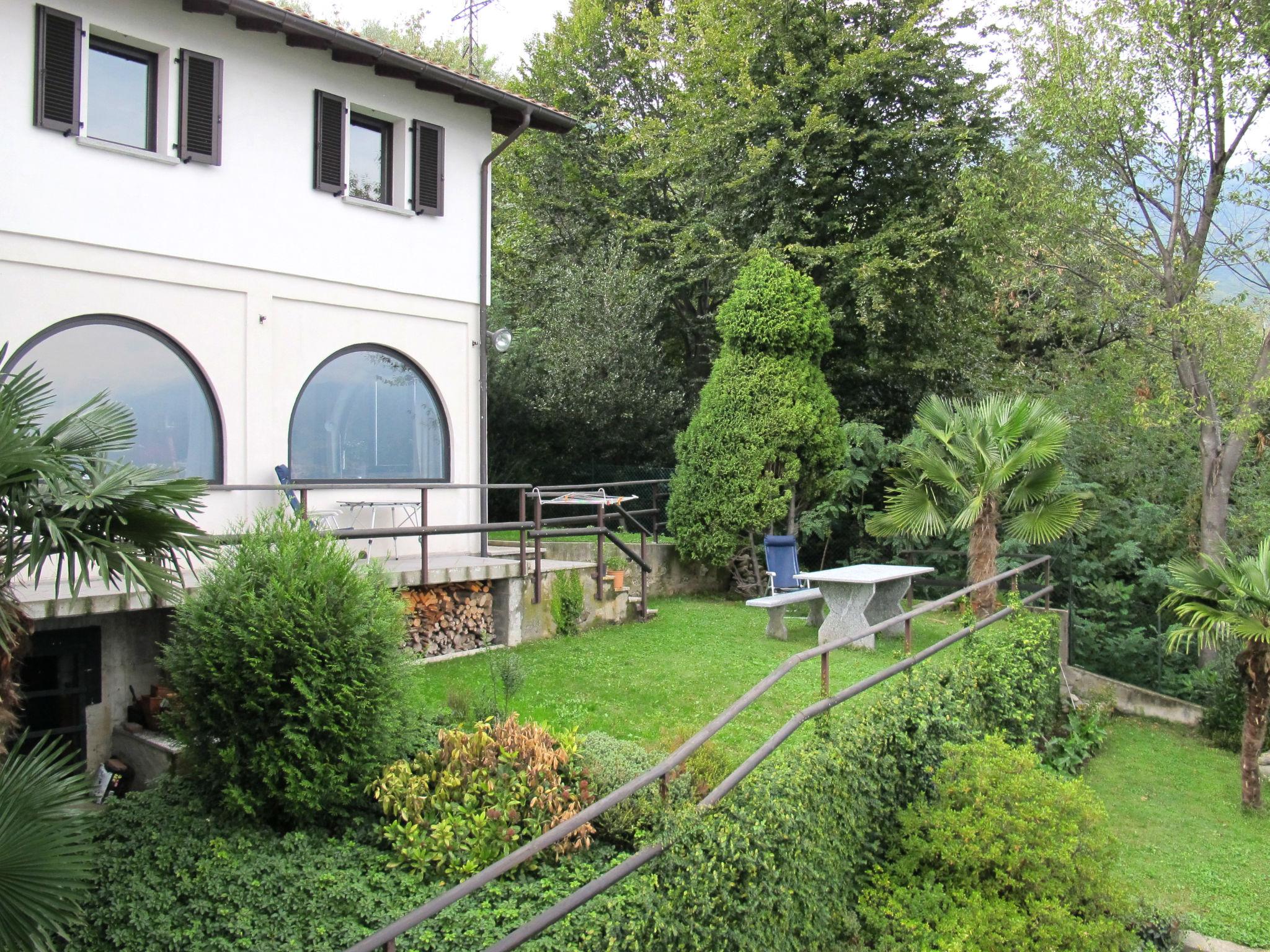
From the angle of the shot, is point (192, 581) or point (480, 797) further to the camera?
point (192, 581)

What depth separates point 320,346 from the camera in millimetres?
10305

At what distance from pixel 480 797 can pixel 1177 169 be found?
44.1 ft

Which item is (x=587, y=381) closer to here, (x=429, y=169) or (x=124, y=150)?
(x=429, y=169)

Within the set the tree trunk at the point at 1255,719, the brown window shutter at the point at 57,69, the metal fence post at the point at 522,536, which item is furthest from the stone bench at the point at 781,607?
the brown window shutter at the point at 57,69

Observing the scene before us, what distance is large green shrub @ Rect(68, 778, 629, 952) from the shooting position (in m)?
4.18

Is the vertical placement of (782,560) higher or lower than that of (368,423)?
lower

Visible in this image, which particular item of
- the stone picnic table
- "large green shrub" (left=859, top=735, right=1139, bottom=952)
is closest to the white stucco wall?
the stone picnic table

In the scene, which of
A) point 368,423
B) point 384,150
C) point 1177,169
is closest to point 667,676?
point 368,423

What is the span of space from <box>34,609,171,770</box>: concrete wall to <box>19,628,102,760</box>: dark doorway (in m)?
0.05

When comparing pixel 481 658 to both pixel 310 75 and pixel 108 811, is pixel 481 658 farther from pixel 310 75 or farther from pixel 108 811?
pixel 310 75

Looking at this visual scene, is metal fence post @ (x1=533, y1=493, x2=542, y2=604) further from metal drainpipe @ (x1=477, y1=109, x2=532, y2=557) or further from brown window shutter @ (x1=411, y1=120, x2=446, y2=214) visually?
brown window shutter @ (x1=411, y1=120, x2=446, y2=214)

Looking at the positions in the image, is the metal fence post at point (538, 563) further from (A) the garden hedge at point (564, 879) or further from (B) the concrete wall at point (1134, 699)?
(B) the concrete wall at point (1134, 699)

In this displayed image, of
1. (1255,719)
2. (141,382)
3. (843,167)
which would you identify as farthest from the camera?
(843,167)

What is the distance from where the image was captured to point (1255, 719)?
8711mm
